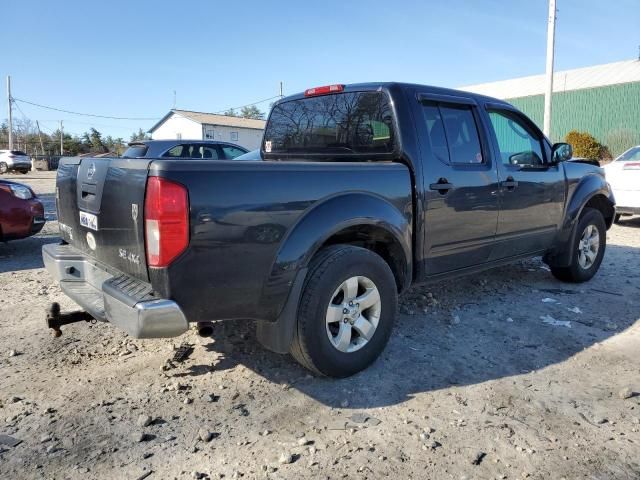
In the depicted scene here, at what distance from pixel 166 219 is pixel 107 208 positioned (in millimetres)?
618

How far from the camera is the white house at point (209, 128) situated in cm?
4322

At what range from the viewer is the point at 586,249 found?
17.9 feet

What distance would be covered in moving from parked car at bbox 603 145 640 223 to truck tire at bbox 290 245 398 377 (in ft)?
24.1

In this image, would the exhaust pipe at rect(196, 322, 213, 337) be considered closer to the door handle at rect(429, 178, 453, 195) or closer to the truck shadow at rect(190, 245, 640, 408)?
the truck shadow at rect(190, 245, 640, 408)

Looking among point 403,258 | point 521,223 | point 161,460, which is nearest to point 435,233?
point 403,258

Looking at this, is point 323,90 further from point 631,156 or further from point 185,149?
point 631,156

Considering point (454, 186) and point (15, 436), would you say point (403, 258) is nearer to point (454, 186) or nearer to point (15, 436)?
point (454, 186)

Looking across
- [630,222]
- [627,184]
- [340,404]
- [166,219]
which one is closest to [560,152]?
[340,404]

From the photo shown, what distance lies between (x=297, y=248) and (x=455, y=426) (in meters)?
1.31

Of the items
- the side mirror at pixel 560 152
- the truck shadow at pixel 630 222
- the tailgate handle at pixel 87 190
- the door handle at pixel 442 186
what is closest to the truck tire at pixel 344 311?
the door handle at pixel 442 186

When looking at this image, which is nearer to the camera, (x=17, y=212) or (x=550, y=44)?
(x=17, y=212)

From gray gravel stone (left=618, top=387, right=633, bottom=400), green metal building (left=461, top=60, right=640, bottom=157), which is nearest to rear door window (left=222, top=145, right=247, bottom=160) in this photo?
gray gravel stone (left=618, top=387, right=633, bottom=400)

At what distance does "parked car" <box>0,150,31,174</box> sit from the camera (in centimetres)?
3191

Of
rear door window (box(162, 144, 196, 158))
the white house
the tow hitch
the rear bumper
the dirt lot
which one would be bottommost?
the dirt lot
